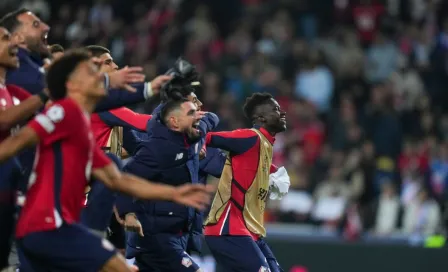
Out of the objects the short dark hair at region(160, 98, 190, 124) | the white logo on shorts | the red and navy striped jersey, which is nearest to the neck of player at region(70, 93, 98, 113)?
the red and navy striped jersey

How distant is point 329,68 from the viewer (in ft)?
61.5

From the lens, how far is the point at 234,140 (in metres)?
9.84

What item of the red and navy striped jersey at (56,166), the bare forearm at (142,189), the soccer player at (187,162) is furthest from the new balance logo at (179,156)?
the red and navy striped jersey at (56,166)

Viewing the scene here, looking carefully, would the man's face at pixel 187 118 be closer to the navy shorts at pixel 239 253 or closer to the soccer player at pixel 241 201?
the soccer player at pixel 241 201

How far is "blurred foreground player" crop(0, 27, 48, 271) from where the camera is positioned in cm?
732

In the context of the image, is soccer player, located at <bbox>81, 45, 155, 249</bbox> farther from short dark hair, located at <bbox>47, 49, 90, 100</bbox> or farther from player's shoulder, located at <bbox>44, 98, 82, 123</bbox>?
player's shoulder, located at <bbox>44, 98, 82, 123</bbox>

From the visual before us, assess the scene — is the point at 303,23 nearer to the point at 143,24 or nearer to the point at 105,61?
the point at 143,24

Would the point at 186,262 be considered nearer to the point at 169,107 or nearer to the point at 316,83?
the point at 169,107

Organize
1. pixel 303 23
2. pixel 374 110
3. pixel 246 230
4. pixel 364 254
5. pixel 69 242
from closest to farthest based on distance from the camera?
1. pixel 69 242
2. pixel 246 230
3. pixel 364 254
4. pixel 374 110
5. pixel 303 23

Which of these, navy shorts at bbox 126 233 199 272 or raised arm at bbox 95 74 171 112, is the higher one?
raised arm at bbox 95 74 171 112

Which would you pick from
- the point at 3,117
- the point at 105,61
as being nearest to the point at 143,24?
the point at 105,61

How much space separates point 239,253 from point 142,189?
112 inches

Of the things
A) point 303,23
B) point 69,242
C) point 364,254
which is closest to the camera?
point 69,242

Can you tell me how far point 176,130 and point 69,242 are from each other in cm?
241
